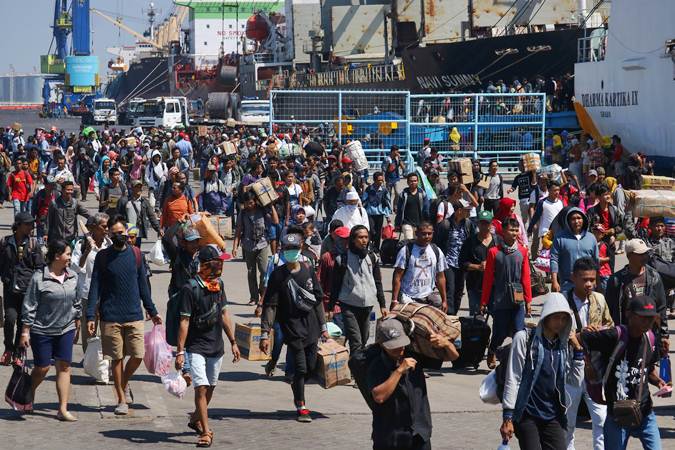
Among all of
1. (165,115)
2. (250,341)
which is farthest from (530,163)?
(165,115)

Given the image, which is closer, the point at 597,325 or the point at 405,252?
the point at 597,325

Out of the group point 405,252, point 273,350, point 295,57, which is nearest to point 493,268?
point 405,252

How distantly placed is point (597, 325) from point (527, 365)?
5.34 feet

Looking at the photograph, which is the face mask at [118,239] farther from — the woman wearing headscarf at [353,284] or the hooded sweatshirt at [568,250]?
the hooded sweatshirt at [568,250]

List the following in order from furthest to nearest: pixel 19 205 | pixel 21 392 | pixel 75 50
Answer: pixel 75 50 → pixel 19 205 → pixel 21 392

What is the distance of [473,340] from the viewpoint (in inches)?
440

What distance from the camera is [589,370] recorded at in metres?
7.25

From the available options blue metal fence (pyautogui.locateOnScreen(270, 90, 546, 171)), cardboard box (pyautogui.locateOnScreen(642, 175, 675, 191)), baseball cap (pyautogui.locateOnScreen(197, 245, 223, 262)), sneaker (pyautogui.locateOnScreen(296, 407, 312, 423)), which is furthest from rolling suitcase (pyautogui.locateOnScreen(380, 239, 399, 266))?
blue metal fence (pyautogui.locateOnScreen(270, 90, 546, 171))

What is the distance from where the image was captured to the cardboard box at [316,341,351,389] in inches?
374

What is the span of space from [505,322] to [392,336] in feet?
16.5

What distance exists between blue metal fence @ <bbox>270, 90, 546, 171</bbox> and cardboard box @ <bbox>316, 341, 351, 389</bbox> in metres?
22.3

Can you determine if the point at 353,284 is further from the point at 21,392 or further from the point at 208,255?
the point at 21,392

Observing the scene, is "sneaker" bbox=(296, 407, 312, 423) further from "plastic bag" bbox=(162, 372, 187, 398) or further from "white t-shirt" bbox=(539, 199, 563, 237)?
"white t-shirt" bbox=(539, 199, 563, 237)

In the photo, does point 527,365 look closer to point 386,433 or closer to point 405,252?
point 386,433
